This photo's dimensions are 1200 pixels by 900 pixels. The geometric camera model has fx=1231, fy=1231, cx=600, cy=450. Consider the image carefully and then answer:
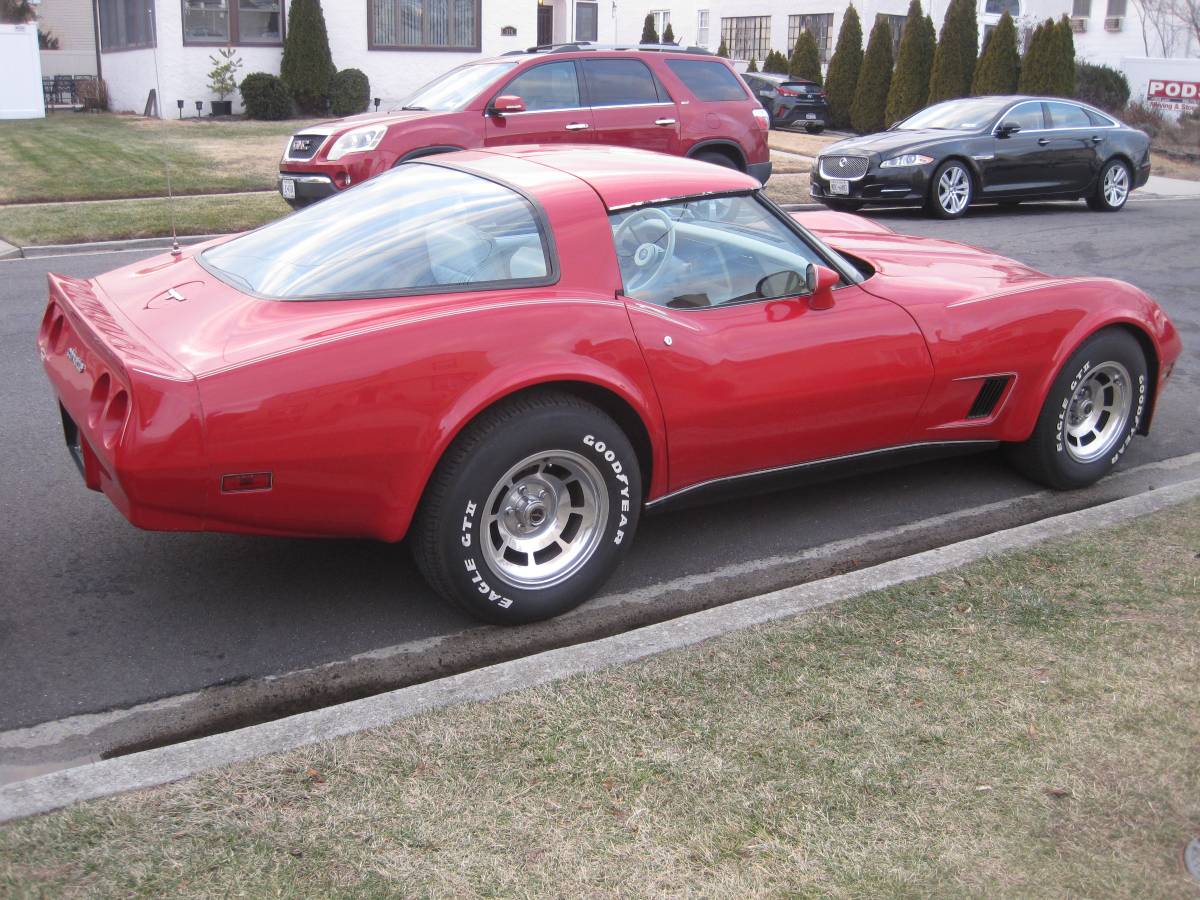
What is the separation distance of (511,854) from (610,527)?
1561 mm

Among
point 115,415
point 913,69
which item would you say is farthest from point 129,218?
point 913,69

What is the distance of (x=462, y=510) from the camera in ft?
12.5

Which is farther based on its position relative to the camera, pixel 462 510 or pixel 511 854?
pixel 462 510

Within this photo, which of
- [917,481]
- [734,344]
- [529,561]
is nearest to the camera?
[529,561]

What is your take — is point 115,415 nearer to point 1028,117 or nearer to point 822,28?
point 1028,117

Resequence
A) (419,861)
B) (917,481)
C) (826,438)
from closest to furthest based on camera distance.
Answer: (419,861)
(826,438)
(917,481)

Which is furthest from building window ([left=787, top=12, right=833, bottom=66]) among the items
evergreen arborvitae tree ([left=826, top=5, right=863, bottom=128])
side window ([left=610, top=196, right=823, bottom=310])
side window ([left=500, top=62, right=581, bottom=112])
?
side window ([left=610, top=196, right=823, bottom=310])

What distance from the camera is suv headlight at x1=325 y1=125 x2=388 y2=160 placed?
1155 centimetres

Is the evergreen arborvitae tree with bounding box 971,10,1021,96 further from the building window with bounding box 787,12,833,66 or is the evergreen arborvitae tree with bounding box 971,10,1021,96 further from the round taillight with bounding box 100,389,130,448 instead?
the round taillight with bounding box 100,389,130,448

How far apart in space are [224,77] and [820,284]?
23033mm

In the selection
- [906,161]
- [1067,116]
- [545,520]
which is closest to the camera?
[545,520]

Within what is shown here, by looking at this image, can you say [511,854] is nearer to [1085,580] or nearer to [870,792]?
[870,792]

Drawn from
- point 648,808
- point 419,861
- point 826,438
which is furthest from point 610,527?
point 419,861

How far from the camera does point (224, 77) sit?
24.9 m
